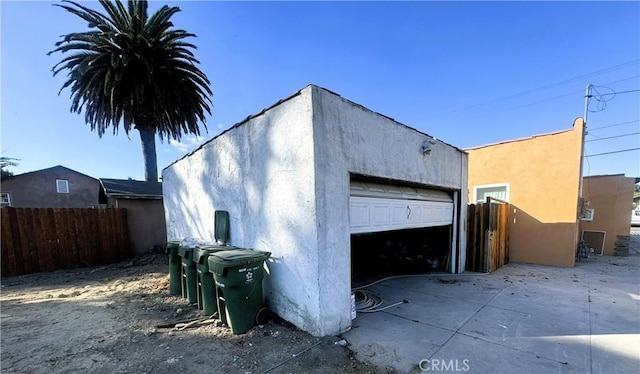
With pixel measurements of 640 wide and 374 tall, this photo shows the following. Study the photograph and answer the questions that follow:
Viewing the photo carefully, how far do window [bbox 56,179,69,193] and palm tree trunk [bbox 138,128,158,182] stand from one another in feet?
44.9

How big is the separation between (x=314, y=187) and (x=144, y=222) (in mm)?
10928

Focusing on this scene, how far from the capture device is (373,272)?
7.14m

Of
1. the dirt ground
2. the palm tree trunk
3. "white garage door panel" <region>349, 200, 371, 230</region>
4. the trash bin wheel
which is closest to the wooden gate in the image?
"white garage door panel" <region>349, 200, 371, 230</region>

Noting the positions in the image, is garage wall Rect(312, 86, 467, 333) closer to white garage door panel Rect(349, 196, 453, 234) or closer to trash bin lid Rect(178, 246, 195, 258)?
white garage door panel Rect(349, 196, 453, 234)

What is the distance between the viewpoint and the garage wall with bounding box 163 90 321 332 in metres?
3.33

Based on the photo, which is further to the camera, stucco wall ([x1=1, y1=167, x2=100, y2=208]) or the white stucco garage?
stucco wall ([x1=1, y1=167, x2=100, y2=208])

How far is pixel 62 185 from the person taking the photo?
2128 cm

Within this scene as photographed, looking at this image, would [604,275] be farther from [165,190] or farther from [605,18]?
[165,190]

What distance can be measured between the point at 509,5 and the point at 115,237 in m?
15.1

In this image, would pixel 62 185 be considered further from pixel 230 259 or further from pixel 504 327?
pixel 504 327

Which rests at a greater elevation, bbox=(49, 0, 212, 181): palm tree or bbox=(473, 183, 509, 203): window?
bbox=(49, 0, 212, 181): palm tree

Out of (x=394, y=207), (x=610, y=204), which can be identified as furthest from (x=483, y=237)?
(x=610, y=204)

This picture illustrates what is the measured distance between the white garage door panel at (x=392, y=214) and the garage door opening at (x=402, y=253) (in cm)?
112

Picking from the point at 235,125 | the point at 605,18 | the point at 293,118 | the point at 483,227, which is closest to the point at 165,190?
the point at 235,125
